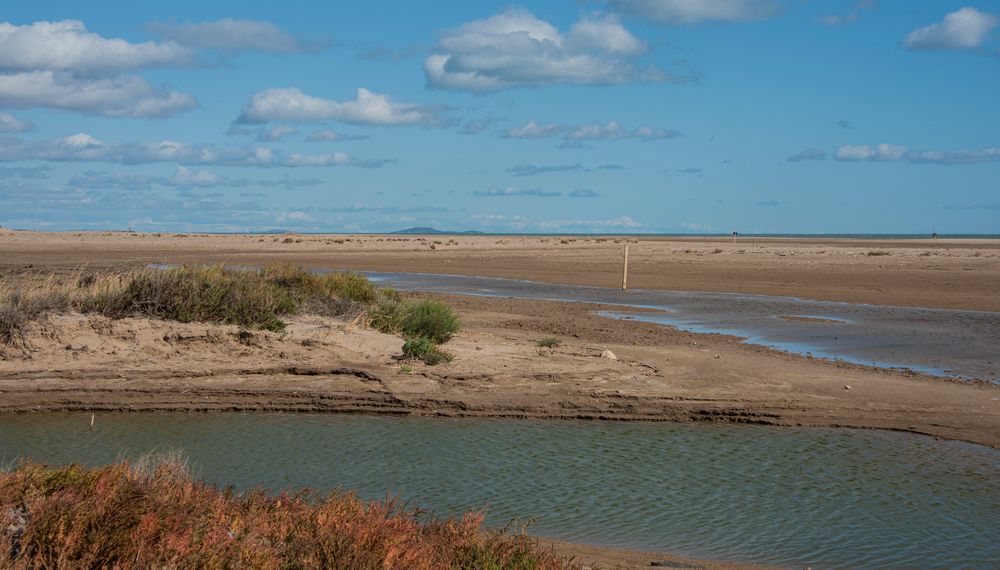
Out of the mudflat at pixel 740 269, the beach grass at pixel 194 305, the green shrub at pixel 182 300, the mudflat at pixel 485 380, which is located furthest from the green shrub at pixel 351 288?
the mudflat at pixel 740 269

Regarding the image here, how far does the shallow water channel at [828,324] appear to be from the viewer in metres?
19.1

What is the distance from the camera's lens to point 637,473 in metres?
10.9

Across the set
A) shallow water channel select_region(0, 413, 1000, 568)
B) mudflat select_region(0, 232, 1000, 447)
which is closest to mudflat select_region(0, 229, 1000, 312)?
mudflat select_region(0, 232, 1000, 447)

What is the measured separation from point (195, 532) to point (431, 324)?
12.9 metres

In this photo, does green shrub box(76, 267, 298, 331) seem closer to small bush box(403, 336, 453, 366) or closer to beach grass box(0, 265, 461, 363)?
beach grass box(0, 265, 461, 363)

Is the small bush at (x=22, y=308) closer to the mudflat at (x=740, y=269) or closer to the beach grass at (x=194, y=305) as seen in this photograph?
the beach grass at (x=194, y=305)

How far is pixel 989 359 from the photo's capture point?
61.7 feet

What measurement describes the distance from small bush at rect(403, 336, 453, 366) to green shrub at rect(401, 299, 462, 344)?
4.57 feet

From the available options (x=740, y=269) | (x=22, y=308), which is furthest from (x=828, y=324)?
(x=740, y=269)

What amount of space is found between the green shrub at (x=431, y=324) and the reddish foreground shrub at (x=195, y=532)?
1169cm

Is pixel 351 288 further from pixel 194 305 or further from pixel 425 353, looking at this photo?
pixel 425 353

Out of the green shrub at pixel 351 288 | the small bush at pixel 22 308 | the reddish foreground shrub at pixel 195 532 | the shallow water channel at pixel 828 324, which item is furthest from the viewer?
the green shrub at pixel 351 288

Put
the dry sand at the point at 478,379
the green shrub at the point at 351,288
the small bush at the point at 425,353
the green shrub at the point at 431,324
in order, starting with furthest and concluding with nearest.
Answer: the green shrub at the point at 351,288 → the green shrub at the point at 431,324 → the small bush at the point at 425,353 → the dry sand at the point at 478,379

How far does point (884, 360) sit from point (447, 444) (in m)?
10.7
